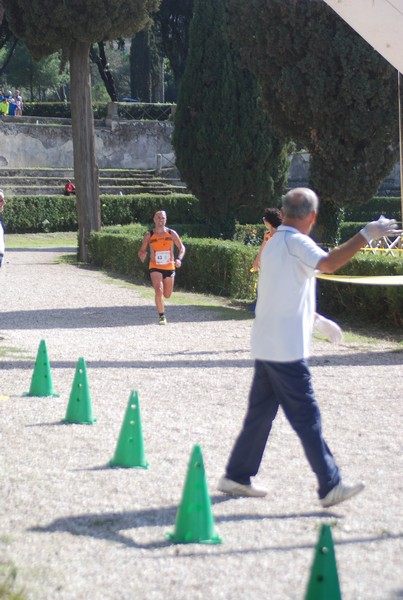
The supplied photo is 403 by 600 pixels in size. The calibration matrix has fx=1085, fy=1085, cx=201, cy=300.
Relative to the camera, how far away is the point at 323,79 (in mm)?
17859

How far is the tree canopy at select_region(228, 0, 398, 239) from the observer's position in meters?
17.7

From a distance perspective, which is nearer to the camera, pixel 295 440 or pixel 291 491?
pixel 291 491

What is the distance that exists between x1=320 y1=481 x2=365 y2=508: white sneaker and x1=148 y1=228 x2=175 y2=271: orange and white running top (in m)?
9.45

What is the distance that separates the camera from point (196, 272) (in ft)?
66.9

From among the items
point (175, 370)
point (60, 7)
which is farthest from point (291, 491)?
point (60, 7)

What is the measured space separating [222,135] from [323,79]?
11229 mm

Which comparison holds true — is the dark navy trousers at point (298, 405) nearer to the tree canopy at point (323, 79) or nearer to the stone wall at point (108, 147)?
the tree canopy at point (323, 79)

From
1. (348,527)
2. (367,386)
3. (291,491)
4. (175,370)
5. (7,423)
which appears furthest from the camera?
(175,370)

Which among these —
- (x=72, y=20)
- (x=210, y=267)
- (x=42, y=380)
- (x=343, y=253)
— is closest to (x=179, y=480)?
(x=343, y=253)

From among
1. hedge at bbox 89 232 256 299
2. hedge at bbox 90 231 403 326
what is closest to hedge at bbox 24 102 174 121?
hedge at bbox 90 231 403 326

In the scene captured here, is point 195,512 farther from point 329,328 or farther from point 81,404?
point 81,404

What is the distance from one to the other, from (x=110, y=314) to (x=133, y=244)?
728cm

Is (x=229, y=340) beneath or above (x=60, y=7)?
beneath

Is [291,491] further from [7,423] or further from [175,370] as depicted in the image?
[175,370]
